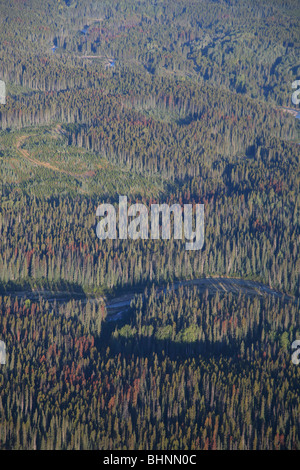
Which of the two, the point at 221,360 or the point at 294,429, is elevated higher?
the point at 221,360

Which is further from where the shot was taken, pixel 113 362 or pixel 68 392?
pixel 113 362
